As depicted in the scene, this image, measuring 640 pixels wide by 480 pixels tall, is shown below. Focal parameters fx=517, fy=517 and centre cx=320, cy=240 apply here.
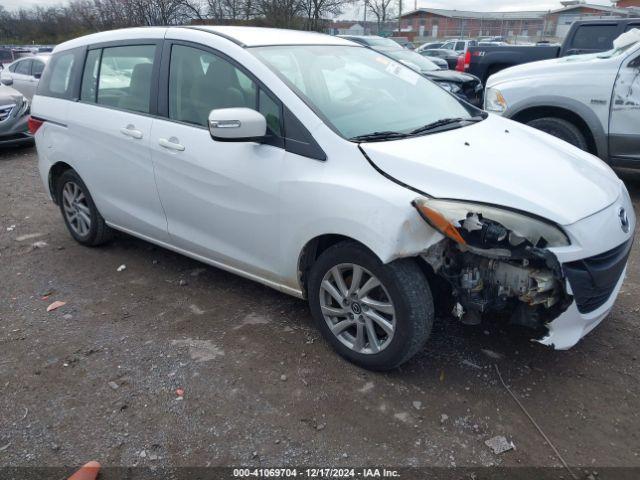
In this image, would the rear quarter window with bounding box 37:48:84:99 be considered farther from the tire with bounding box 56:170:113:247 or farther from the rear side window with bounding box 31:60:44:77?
the rear side window with bounding box 31:60:44:77

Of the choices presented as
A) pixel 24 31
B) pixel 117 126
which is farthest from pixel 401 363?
pixel 24 31

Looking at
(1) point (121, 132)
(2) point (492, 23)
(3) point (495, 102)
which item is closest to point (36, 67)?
(1) point (121, 132)

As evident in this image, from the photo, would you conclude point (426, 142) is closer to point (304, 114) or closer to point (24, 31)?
point (304, 114)

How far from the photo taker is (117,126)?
12.4 ft

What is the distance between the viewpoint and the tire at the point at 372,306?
257 centimetres

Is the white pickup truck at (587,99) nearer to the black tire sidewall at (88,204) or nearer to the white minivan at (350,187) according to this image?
the white minivan at (350,187)

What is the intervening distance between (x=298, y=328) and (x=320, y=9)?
35.9 meters

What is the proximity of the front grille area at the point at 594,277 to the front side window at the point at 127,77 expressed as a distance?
2.89 meters

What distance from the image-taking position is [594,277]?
8.02 feet

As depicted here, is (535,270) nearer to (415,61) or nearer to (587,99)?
(587,99)

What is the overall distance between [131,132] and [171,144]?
47cm

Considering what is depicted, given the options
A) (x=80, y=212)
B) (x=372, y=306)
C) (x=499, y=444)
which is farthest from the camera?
(x=80, y=212)

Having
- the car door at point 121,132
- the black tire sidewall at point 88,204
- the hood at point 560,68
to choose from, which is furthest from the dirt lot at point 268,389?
the hood at point 560,68

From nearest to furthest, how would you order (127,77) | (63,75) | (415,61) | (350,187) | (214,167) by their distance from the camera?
(350,187)
(214,167)
(127,77)
(63,75)
(415,61)
